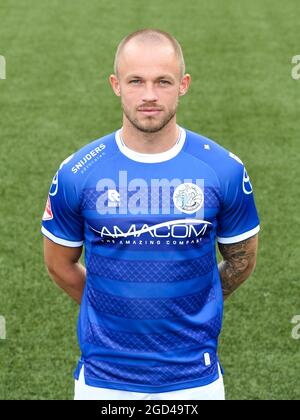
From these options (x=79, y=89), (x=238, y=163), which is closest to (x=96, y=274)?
(x=238, y=163)

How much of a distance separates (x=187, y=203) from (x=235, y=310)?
326 cm

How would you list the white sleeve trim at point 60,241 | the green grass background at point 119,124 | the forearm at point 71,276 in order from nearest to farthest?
1. the white sleeve trim at point 60,241
2. the forearm at point 71,276
3. the green grass background at point 119,124

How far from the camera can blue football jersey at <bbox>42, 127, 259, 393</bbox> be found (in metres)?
3.13

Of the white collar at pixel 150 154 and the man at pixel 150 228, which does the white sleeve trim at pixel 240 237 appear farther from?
the white collar at pixel 150 154

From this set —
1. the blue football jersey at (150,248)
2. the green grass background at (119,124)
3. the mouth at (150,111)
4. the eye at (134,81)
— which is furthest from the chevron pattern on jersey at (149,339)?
the green grass background at (119,124)

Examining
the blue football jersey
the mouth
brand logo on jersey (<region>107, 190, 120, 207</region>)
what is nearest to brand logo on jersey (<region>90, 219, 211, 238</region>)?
the blue football jersey

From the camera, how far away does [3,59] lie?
13.1 meters

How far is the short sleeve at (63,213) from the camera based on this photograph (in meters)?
3.20

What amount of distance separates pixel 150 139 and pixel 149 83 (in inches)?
9.6

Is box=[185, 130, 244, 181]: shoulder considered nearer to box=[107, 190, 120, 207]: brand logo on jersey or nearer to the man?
the man

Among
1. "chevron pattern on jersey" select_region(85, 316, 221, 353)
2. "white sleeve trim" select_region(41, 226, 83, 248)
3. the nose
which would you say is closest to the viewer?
the nose

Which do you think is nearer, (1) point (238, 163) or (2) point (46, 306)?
(1) point (238, 163)

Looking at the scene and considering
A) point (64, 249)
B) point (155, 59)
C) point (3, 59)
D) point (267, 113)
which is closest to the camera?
point (155, 59)

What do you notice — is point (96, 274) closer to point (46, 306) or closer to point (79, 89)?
point (46, 306)
